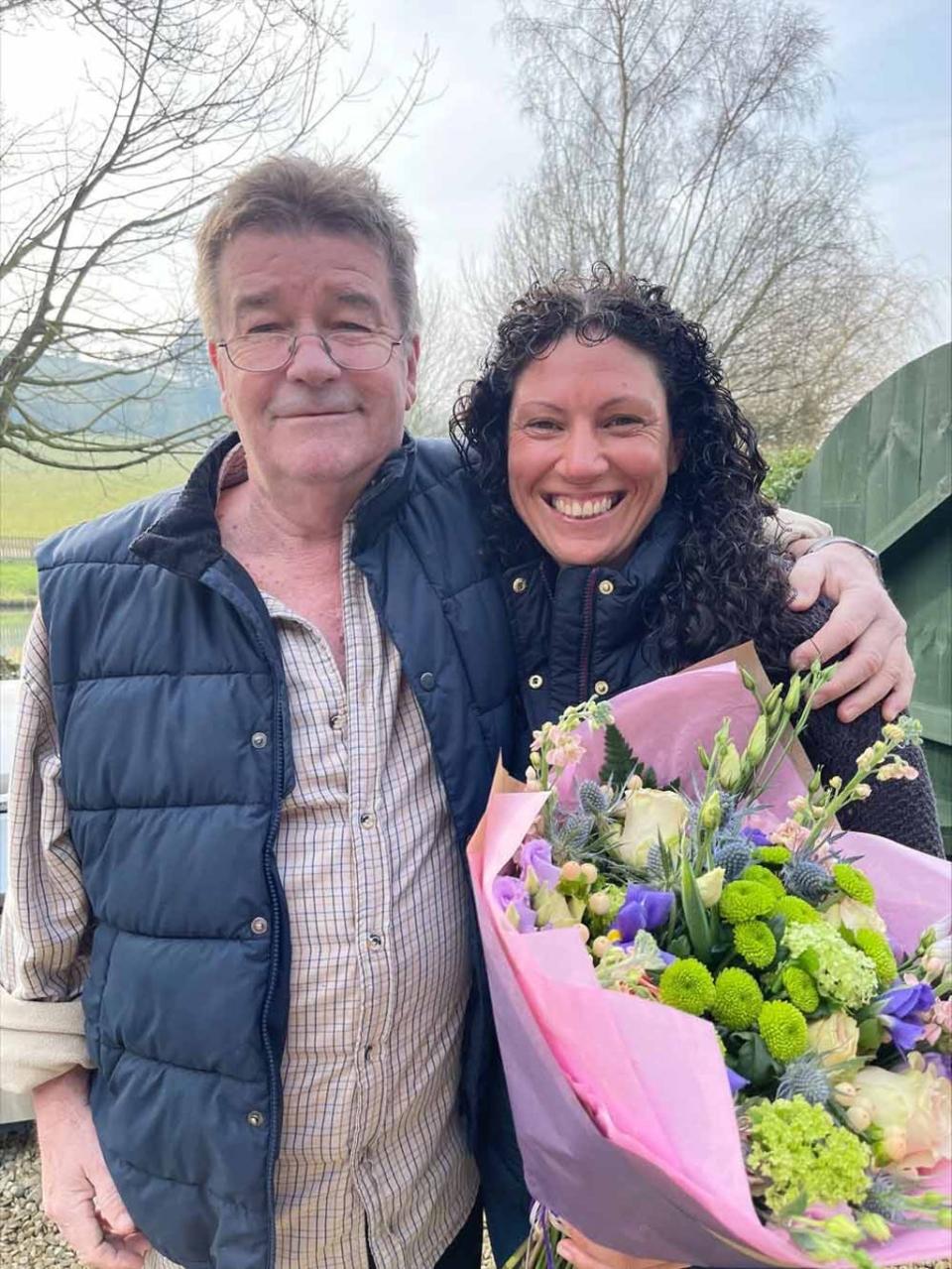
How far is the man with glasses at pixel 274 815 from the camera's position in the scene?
4.42 feet

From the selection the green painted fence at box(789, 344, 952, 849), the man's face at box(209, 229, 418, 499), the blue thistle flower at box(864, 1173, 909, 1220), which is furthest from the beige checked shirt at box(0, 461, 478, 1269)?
the green painted fence at box(789, 344, 952, 849)

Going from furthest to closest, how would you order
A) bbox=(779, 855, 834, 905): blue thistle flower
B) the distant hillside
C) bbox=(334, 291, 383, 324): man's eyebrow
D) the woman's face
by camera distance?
the distant hillside < bbox=(334, 291, 383, 324): man's eyebrow < the woman's face < bbox=(779, 855, 834, 905): blue thistle flower

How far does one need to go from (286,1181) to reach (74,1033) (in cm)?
44

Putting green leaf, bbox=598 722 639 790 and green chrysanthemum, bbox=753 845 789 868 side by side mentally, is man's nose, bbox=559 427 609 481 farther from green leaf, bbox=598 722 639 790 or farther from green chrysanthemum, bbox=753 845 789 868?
green chrysanthemum, bbox=753 845 789 868

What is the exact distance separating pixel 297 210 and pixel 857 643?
3.87 ft

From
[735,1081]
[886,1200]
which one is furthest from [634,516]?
[886,1200]

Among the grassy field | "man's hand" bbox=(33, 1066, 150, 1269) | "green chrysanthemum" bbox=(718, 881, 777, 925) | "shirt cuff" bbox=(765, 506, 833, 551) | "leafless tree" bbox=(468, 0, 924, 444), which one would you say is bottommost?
"man's hand" bbox=(33, 1066, 150, 1269)

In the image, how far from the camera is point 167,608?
1.43 m

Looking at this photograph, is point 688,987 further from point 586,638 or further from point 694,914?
point 586,638

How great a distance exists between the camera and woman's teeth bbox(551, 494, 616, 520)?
142cm

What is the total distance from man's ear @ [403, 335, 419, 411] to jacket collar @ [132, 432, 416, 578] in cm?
8

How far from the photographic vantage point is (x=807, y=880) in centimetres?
102

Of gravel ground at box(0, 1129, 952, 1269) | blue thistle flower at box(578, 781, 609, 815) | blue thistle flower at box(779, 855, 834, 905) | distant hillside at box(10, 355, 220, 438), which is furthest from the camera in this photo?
distant hillside at box(10, 355, 220, 438)

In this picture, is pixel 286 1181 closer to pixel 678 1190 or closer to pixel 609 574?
pixel 678 1190
